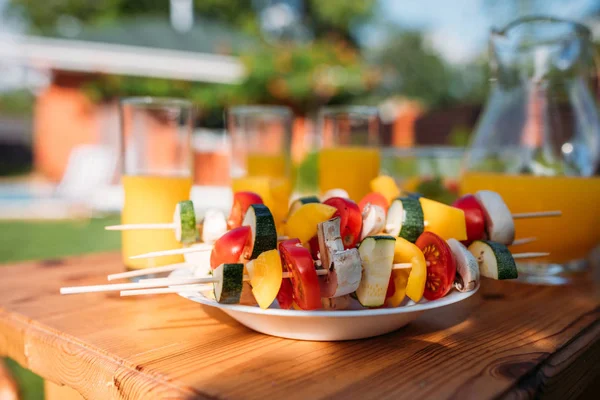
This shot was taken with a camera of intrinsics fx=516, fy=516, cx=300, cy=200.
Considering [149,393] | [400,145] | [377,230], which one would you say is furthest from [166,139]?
[400,145]

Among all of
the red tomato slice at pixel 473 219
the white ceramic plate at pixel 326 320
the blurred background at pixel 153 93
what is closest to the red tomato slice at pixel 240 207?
the white ceramic plate at pixel 326 320

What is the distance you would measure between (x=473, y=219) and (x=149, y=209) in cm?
77

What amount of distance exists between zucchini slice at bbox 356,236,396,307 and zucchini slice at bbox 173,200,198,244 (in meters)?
0.38

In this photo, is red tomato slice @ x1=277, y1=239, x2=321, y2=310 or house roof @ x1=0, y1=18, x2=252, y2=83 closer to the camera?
red tomato slice @ x1=277, y1=239, x2=321, y2=310

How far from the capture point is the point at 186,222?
1.03 metres

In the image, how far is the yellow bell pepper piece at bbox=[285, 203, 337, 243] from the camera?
0.96 metres

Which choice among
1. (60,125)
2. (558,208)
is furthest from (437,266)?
(60,125)

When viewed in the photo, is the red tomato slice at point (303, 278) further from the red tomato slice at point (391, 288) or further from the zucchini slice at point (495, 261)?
the zucchini slice at point (495, 261)

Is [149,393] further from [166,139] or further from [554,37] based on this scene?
[554,37]

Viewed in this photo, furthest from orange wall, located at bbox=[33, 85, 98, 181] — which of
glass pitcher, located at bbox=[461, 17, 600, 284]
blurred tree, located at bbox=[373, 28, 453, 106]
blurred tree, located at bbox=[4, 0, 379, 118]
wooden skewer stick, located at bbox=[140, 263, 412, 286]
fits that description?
blurred tree, located at bbox=[373, 28, 453, 106]

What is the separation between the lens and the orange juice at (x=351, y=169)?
1.75 metres

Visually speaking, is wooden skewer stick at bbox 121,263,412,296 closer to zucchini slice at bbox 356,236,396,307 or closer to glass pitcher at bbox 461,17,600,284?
zucchini slice at bbox 356,236,396,307

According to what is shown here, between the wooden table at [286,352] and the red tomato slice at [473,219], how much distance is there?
16 centimetres

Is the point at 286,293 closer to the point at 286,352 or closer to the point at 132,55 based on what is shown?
the point at 286,352
